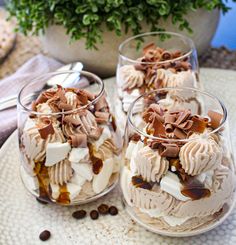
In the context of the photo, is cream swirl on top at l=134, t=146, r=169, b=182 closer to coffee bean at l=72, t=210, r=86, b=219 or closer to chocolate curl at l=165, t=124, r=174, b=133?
chocolate curl at l=165, t=124, r=174, b=133

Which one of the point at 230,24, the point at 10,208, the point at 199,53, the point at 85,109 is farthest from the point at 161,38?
the point at 230,24

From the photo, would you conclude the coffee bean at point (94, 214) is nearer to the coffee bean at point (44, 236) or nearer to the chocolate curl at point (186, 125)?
the coffee bean at point (44, 236)

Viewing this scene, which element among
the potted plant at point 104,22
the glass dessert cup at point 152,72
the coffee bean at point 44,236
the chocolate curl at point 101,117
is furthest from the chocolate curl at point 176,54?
the coffee bean at point 44,236

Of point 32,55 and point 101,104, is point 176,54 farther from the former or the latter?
point 32,55

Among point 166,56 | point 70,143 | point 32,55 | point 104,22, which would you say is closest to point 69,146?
point 70,143

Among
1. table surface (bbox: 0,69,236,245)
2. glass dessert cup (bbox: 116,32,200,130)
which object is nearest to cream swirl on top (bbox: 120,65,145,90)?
glass dessert cup (bbox: 116,32,200,130)

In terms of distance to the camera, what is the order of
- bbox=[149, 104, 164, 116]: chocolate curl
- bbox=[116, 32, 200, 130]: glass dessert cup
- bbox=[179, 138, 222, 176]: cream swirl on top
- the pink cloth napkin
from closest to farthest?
1. bbox=[179, 138, 222, 176]: cream swirl on top
2. bbox=[149, 104, 164, 116]: chocolate curl
3. bbox=[116, 32, 200, 130]: glass dessert cup
4. the pink cloth napkin

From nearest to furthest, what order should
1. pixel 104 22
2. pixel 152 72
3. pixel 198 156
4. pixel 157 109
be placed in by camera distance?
pixel 198 156 < pixel 157 109 < pixel 152 72 < pixel 104 22
